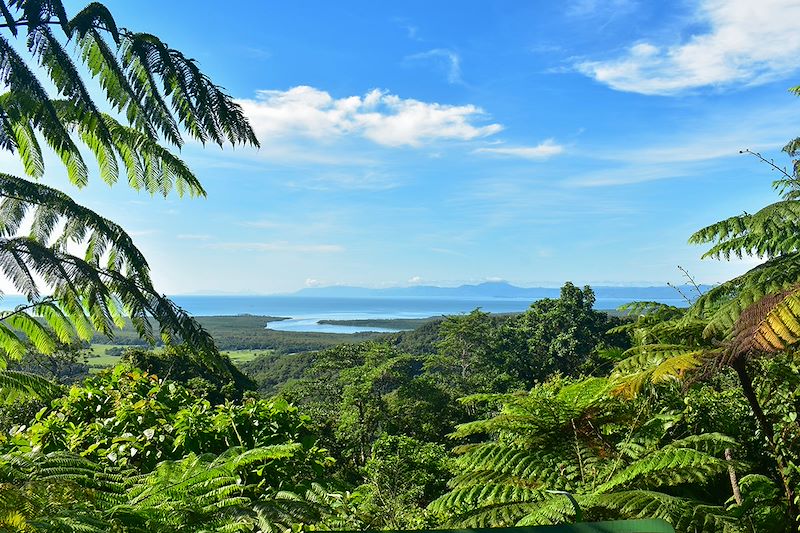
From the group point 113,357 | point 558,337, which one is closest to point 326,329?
point 113,357

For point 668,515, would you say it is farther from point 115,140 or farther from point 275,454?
point 115,140

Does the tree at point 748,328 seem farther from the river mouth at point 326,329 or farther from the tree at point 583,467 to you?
the river mouth at point 326,329

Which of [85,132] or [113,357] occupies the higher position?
[85,132]

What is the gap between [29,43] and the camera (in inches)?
158

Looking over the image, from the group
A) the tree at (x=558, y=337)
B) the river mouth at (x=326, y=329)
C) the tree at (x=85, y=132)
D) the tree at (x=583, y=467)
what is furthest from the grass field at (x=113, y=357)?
the river mouth at (x=326, y=329)

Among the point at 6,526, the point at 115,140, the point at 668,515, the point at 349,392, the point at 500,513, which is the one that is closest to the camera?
the point at 6,526

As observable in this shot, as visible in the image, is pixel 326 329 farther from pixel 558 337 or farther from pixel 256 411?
pixel 256 411

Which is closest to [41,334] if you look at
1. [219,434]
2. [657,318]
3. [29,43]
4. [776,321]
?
[29,43]

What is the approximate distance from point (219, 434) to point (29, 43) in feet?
9.99

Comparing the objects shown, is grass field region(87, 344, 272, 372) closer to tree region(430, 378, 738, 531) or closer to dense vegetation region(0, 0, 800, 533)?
dense vegetation region(0, 0, 800, 533)

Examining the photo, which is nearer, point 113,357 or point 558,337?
point 558,337

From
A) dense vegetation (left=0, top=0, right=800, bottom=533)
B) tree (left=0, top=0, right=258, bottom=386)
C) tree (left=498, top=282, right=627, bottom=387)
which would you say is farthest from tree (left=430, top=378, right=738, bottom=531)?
tree (left=498, top=282, right=627, bottom=387)

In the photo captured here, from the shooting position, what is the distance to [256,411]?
3490 millimetres

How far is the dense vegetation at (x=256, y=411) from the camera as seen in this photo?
2258mm
